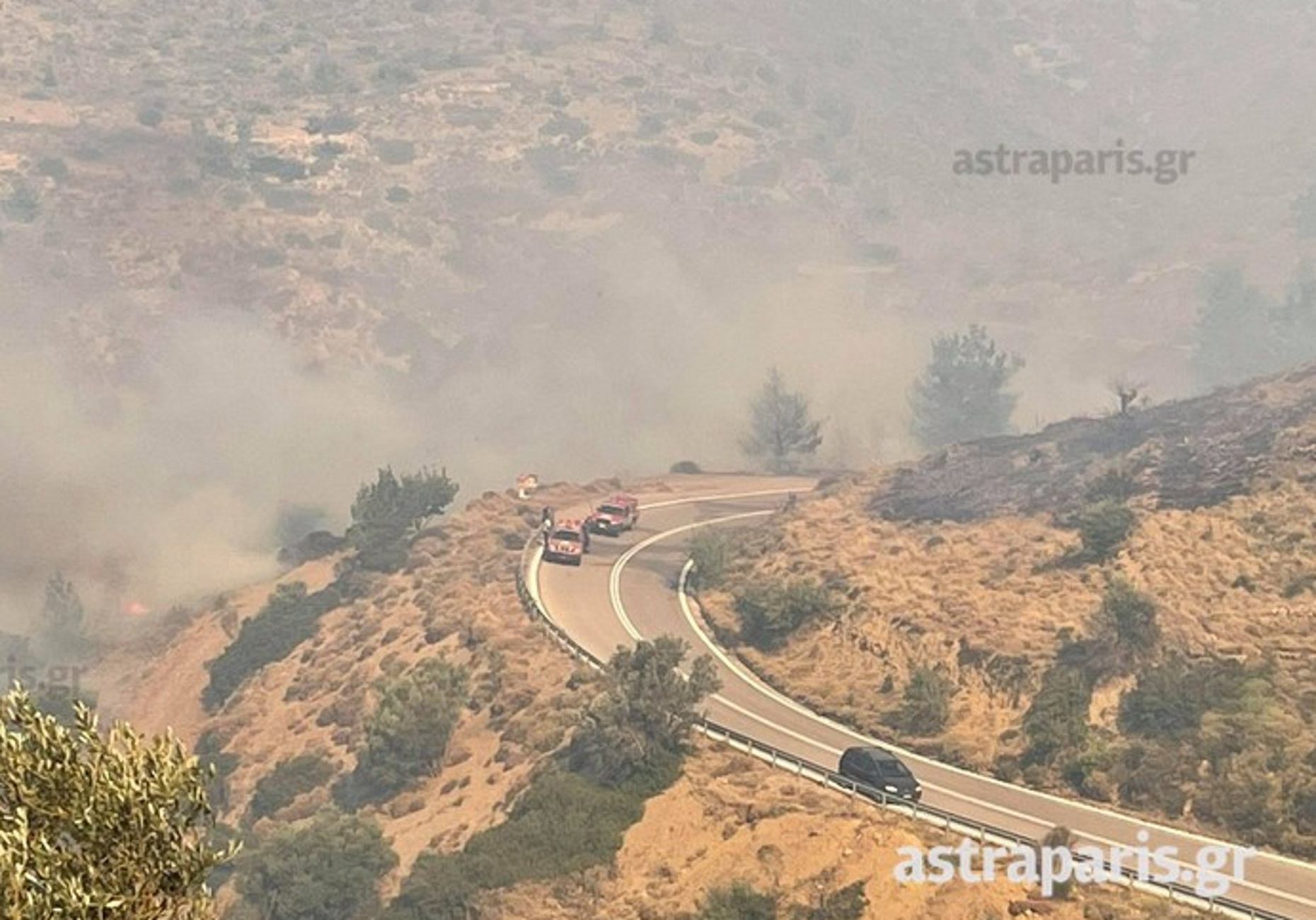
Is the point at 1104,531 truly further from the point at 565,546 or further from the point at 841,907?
A: the point at 565,546

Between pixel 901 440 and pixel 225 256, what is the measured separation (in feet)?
291

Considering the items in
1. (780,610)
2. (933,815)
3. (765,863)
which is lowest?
(780,610)

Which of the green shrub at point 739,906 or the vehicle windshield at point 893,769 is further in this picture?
the vehicle windshield at point 893,769

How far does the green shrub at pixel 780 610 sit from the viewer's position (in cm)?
5559

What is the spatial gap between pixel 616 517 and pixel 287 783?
31.1 metres

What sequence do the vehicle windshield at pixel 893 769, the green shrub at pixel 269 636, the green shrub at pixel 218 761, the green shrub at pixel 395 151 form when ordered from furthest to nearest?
the green shrub at pixel 395 151, the green shrub at pixel 269 636, the green shrub at pixel 218 761, the vehicle windshield at pixel 893 769

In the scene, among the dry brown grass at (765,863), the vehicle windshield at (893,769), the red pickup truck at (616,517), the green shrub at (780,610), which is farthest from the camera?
the red pickup truck at (616,517)

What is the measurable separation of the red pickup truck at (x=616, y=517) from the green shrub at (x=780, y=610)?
A: 2295cm

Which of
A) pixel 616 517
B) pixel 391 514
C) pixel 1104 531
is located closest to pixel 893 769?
pixel 1104 531

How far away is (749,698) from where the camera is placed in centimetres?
5081

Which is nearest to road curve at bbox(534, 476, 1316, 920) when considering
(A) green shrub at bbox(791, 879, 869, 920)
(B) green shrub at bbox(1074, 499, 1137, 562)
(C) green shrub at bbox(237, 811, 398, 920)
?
(A) green shrub at bbox(791, 879, 869, 920)

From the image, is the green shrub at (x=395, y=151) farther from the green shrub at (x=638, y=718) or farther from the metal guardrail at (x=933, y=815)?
the green shrub at (x=638, y=718)

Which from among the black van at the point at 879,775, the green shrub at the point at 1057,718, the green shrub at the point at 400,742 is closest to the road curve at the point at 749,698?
the black van at the point at 879,775

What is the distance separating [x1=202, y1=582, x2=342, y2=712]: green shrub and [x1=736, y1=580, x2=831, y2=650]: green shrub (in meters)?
26.3
